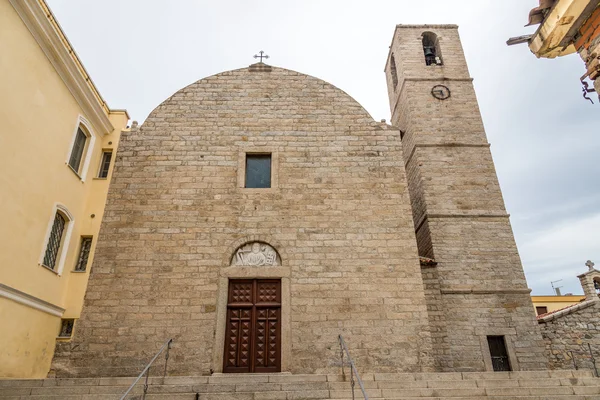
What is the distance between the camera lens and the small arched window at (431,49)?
49.3 ft

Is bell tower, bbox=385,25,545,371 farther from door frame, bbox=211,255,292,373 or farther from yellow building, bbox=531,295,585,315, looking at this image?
yellow building, bbox=531,295,585,315

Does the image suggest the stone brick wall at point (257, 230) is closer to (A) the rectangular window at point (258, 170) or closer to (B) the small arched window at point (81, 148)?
(A) the rectangular window at point (258, 170)

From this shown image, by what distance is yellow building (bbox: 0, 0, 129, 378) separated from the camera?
7.12m

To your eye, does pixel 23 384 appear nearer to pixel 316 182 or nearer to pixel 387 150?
pixel 316 182

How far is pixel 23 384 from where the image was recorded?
6672 mm

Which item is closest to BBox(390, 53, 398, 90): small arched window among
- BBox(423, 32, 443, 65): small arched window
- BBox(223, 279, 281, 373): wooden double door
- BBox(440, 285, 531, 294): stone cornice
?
BBox(423, 32, 443, 65): small arched window

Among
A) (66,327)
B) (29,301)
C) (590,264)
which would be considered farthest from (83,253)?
(590,264)

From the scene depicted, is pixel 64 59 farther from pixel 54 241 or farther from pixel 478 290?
pixel 478 290

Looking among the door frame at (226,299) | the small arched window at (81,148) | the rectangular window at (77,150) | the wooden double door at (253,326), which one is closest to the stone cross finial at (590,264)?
the door frame at (226,299)

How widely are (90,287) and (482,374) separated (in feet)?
26.5

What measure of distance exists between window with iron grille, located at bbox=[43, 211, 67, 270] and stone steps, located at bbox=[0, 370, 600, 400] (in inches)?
99.8

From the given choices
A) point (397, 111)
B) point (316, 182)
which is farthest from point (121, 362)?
point (397, 111)

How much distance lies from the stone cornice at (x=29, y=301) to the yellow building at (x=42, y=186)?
2 centimetres

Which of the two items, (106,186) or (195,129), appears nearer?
(106,186)
